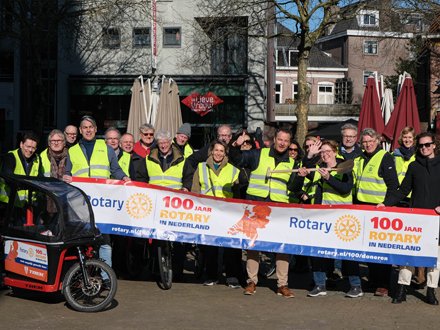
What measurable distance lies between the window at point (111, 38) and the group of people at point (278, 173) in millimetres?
19450

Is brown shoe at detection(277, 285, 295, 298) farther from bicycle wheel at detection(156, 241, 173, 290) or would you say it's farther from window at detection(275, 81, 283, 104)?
window at detection(275, 81, 283, 104)

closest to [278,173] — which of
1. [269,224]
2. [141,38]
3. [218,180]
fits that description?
[269,224]

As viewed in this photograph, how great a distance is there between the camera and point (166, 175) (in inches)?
374

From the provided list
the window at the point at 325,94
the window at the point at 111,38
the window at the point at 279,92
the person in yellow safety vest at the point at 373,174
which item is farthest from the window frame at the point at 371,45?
the person in yellow safety vest at the point at 373,174

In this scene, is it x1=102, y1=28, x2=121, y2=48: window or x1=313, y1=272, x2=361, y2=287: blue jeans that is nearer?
Result: x1=313, y1=272, x2=361, y2=287: blue jeans

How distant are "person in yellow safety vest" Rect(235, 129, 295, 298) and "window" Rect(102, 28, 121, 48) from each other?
20647mm

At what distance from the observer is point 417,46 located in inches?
1002

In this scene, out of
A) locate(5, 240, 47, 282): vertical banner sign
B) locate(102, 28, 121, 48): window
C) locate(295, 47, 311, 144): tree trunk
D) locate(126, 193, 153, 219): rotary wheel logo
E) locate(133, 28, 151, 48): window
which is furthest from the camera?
locate(133, 28, 151, 48): window

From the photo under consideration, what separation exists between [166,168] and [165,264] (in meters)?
1.25

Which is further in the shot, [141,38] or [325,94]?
[325,94]

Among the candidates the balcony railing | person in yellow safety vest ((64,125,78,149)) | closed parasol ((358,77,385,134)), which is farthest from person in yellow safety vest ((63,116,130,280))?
the balcony railing

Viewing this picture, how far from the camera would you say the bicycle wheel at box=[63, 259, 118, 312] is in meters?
7.87

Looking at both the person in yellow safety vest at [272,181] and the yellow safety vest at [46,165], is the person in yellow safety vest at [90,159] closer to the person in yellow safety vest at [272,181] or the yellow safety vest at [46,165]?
the yellow safety vest at [46,165]

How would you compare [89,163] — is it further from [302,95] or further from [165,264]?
[302,95]
